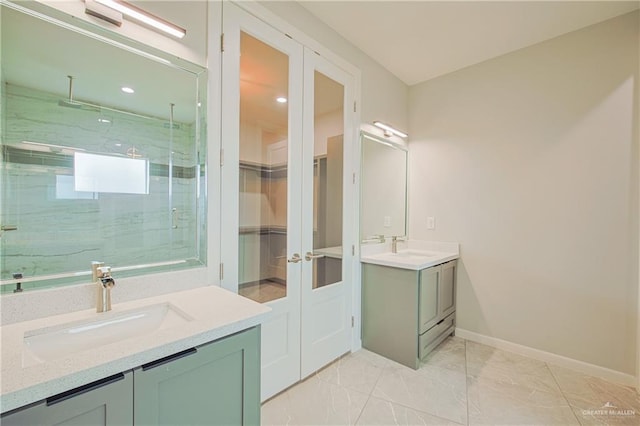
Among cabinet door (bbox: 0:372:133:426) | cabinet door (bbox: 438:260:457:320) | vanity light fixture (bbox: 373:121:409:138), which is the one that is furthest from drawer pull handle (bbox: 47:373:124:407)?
vanity light fixture (bbox: 373:121:409:138)

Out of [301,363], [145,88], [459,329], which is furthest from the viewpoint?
[459,329]

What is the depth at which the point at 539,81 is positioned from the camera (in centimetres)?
252

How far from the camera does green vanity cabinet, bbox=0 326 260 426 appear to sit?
0.75 metres

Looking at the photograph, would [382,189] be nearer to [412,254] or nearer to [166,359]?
[412,254]

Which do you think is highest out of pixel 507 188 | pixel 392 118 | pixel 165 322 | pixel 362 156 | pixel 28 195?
pixel 392 118

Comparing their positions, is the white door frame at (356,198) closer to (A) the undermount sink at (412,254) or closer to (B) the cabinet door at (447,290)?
(A) the undermount sink at (412,254)

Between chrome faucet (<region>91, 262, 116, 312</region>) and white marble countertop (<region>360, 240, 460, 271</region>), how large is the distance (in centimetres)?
194

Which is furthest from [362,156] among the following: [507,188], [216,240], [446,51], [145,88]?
[145,88]

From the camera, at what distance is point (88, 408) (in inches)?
30.8

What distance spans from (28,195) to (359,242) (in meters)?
2.17

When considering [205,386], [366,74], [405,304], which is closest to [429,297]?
[405,304]

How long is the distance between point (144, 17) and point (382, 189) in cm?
231

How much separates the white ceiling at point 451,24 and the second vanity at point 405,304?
1.87 m

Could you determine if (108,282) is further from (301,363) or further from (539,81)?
(539,81)
